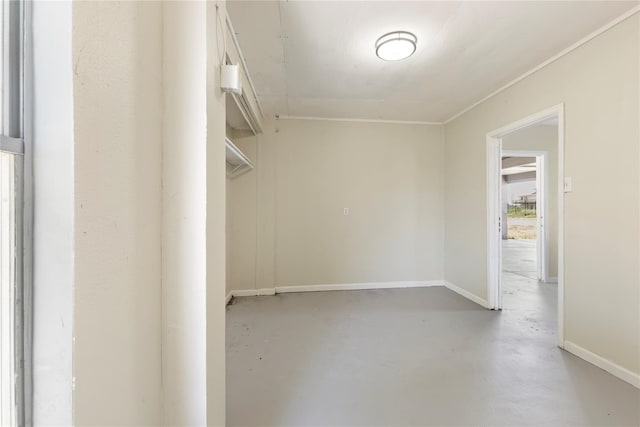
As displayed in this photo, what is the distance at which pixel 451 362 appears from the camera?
202 cm

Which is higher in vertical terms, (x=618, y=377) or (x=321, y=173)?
(x=321, y=173)

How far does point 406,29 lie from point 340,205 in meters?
2.30

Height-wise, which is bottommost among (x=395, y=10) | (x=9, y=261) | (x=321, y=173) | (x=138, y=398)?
(x=138, y=398)

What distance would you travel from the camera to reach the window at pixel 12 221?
23.7 inches

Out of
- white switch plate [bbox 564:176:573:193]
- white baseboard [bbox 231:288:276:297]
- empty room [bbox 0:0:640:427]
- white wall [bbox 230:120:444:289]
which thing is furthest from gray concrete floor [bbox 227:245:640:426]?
white switch plate [bbox 564:176:573:193]

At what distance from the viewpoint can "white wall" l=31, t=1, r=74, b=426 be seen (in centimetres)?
63

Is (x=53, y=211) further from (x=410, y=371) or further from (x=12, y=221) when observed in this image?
(x=410, y=371)

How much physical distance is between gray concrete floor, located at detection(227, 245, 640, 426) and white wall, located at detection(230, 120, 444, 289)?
2.63ft

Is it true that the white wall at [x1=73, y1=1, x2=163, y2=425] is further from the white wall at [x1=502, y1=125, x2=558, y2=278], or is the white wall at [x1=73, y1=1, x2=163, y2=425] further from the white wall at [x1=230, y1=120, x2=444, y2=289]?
the white wall at [x1=502, y1=125, x2=558, y2=278]

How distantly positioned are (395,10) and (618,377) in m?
2.84

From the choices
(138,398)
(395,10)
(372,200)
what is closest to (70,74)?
(138,398)

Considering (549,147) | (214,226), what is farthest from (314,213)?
(549,147)

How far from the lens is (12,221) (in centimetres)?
61

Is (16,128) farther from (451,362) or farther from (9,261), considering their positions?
(451,362)
